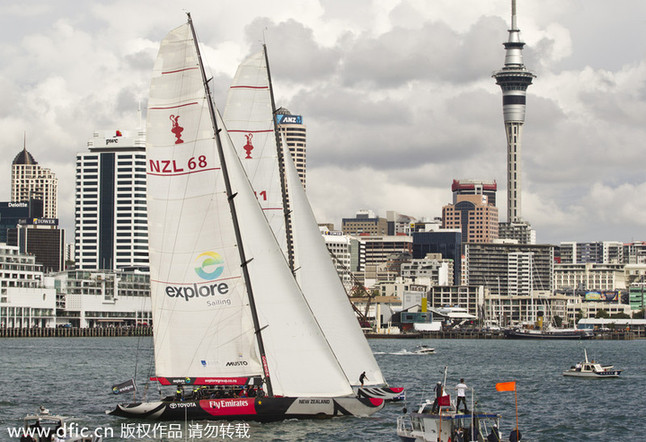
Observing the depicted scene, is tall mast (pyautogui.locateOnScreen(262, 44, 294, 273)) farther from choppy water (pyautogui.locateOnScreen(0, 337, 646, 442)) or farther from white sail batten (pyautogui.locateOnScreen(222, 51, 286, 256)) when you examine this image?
choppy water (pyautogui.locateOnScreen(0, 337, 646, 442))

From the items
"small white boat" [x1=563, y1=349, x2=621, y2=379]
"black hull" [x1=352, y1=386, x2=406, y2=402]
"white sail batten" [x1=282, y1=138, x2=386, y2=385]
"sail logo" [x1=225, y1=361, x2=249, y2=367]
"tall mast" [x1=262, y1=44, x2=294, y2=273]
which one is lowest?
"small white boat" [x1=563, y1=349, x2=621, y2=379]

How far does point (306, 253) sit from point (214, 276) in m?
7.96

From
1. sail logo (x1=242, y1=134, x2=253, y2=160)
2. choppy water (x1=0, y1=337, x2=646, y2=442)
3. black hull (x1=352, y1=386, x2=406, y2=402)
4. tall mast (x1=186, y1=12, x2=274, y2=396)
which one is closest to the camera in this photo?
tall mast (x1=186, y1=12, x2=274, y2=396)

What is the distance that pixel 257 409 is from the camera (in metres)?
51.0

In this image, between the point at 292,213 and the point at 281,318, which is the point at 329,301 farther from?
the point at 281,318

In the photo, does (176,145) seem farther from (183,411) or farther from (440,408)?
(440,408)

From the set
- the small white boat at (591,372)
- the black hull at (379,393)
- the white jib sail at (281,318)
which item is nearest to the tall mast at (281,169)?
the white jib sail at (281,318)

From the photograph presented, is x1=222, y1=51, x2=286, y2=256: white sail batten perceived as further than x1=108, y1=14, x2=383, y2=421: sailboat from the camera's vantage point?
Yes

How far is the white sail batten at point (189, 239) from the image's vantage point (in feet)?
164

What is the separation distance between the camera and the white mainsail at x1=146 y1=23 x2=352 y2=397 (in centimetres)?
5062

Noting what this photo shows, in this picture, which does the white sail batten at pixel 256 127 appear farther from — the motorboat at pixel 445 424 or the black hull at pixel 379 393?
the motorboat at pixel 445 424

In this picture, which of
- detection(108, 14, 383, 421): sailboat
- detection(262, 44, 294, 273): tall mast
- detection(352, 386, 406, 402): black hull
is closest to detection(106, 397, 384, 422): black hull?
detection(108, 14, 383, 421): sailboat

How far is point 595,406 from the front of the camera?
73188 millimetres

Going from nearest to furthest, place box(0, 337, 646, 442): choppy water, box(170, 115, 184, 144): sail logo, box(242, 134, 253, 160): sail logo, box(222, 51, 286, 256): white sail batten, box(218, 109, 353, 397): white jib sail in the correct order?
box(170, 115, 184, 144): sail logo, box(218, 109, 353, 397): white jib sail, box(0, 337, 646, 442): choppy water, box(222, 51, 286, 256): white sail batten, box(242, 134, 253, 160): sail logo
